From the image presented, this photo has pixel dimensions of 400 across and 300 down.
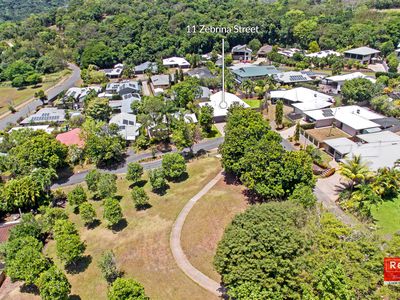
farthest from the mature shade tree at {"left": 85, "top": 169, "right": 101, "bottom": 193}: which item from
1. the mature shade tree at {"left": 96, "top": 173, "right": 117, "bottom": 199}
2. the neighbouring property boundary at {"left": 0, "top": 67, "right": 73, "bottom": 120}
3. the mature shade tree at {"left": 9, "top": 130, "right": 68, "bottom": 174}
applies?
the neighbouring property boundary at {"left": 0, "top": 67, "right": 73, "bottom": 120}

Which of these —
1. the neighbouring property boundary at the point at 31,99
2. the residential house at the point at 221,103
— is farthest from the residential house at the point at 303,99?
the neighbouring property boundary at the point at 31,99

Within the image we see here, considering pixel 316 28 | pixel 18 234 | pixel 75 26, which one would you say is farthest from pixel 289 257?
pixel 75 26

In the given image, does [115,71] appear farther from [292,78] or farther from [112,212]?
[112,212]

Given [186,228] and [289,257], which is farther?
[186,228]

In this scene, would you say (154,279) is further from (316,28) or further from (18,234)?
(316,28)

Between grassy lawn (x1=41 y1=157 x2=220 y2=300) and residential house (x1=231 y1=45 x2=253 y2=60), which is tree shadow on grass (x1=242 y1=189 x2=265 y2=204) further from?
residential house (x1=231 y1=45 x2=253 y2=60)

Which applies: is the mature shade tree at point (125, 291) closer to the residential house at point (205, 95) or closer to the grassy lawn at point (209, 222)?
the grassy lawn at point (209, 222)
